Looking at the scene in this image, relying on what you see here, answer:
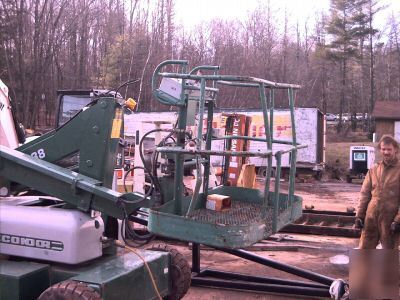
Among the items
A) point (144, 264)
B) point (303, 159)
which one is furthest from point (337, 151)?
point (144, 264)

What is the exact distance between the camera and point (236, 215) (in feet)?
14.8

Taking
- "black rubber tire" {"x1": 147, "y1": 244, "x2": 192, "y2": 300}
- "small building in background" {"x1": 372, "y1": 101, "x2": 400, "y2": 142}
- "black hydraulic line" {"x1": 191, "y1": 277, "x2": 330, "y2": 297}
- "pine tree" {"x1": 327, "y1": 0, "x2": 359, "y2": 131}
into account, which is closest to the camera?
"black rubber tire" {"x1": 147, "y1": 244, "x2": 192, "y2": 300}

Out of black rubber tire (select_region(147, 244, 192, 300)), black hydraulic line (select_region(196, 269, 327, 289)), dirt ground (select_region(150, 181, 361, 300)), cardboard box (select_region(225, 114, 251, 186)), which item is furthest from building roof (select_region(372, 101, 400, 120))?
black rubber tire (select_region(147, 244, 192, 300))

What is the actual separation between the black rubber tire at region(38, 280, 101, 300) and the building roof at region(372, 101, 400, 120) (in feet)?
114

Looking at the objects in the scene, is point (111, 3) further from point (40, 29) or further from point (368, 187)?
point (368, 187)

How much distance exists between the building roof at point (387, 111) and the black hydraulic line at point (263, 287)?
32.2 meters

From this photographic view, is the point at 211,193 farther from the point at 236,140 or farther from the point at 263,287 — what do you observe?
the point at 236,140

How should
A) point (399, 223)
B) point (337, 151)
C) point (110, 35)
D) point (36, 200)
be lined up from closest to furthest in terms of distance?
point (36, 200)
point (399, 223)
point (337, 151)
point (110, 35)

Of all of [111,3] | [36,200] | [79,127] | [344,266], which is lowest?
[344,266]

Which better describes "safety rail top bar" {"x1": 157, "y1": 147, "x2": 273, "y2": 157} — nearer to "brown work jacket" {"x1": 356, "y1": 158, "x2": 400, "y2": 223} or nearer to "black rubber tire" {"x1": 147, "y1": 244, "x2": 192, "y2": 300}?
"black rubber tire" {"x1": 147, "y1": 244, "x2": 192, "y2": 300}

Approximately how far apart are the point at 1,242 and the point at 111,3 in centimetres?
3770

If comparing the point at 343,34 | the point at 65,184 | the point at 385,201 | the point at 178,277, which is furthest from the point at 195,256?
the point at 343,34

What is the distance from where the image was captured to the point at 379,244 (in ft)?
22.1

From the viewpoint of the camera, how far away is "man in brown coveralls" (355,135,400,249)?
240 inches
